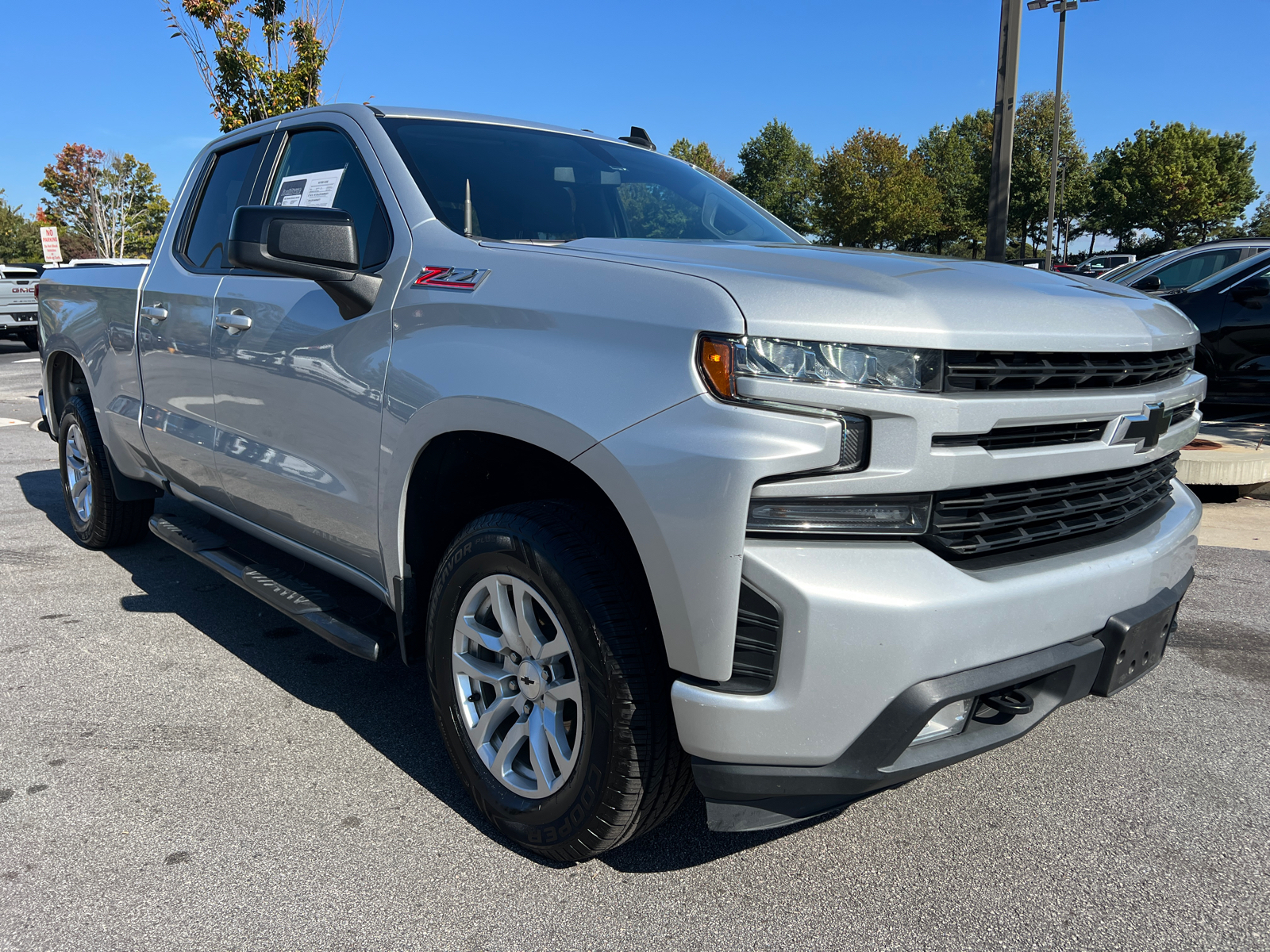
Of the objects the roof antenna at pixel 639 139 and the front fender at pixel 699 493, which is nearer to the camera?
the front fender at pixel 699 493

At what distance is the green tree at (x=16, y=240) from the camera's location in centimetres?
6656

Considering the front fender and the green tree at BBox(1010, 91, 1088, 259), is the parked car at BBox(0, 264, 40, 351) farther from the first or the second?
the green tree at BBox(1010, 91, 1088, 259)

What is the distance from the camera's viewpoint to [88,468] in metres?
4.83

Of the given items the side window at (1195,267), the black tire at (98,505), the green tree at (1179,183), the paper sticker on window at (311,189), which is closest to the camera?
the paper sticker on window at (311,189)

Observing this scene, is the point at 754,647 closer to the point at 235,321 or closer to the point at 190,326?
the point at 235,321

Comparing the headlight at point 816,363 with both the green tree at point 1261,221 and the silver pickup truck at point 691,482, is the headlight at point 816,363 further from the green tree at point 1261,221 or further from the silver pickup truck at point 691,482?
the green tree at point 1261,221

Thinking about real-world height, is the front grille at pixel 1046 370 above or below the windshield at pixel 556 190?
below

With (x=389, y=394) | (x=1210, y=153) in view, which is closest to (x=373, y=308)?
(x=389, y=394)

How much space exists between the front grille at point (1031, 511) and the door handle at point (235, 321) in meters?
2.36

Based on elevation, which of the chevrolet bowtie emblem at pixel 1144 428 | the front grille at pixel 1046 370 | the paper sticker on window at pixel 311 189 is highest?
the paper sticker on window at pixel 311 189

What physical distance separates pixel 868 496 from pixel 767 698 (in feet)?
1.40

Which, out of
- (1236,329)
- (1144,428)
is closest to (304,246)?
(1144,428)

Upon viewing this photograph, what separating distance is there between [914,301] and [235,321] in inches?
92.0

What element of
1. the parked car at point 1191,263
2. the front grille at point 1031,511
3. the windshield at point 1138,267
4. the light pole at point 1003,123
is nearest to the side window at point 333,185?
the front grille at point 1031,511
